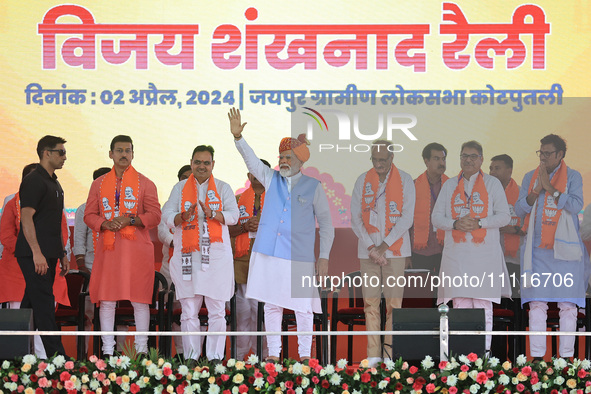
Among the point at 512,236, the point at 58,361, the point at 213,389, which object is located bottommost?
the point at 213,389

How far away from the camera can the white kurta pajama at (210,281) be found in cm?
575

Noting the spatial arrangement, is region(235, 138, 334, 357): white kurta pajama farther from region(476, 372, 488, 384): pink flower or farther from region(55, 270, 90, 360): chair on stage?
region(476, 372, 488, 384): pink flower

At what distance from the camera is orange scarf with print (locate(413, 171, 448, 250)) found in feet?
20.2

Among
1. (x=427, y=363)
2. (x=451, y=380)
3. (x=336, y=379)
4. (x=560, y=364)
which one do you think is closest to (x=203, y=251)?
(x=336, y=379)

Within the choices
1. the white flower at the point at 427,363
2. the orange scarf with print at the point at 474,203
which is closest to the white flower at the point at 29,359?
the white flower at the point at 427,363

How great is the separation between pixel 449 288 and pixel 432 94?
7.08 feet

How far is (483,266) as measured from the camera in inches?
232

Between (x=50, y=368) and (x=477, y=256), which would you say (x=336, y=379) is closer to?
(x=50, y=368)

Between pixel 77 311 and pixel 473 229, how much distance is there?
8.27ft

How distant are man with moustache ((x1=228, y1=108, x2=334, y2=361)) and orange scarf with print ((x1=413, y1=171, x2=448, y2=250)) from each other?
2.38 feet

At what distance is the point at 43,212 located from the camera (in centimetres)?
578

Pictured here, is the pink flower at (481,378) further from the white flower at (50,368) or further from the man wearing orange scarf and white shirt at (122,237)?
the man wearing orange scarf and white shirt at (122,237)

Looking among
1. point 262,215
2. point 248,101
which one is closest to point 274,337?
point 262,215

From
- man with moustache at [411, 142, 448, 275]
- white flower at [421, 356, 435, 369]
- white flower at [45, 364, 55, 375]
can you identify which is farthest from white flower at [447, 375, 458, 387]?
man with moustache at [411, 142, 448, 275]
